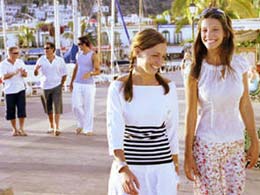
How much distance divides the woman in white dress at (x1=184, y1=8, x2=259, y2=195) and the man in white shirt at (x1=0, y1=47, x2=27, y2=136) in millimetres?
6863

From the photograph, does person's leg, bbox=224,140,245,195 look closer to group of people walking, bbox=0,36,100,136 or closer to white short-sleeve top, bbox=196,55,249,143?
white short-sleeve top, bbox=196,55,249,143

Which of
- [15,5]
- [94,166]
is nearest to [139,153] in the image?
[94,166]

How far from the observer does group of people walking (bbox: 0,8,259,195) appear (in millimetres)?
3043

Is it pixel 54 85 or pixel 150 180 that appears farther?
pixel 54 85

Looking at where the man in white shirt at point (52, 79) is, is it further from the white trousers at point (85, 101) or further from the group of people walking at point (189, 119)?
the group of people walking at point (189, 119)

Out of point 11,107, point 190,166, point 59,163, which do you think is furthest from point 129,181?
point 11,107

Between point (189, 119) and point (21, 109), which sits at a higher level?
point (189, 119)

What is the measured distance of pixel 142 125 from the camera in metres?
3.05

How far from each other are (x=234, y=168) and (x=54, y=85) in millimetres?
6838

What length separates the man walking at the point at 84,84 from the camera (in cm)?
946

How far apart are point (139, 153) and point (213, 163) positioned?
485 mm

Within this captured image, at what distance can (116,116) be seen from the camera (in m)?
3.04

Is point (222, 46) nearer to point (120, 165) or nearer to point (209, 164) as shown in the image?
point (209, 164)

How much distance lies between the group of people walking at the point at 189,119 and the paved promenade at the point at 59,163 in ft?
7.63
